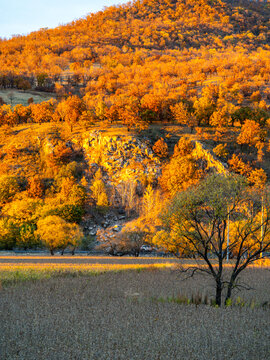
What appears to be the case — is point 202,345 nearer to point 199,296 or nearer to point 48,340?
point 48,340

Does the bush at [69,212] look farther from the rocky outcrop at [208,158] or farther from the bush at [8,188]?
the rocky outcrop at [208,158]

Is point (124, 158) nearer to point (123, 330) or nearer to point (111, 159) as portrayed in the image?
point (111, 159)

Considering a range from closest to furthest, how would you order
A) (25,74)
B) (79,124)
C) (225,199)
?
1. (225,199)
2. (79,124)
3. (25,74)

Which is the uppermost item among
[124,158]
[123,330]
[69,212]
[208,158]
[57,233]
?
[208,158]

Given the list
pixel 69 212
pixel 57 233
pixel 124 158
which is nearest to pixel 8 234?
pixel 69 212

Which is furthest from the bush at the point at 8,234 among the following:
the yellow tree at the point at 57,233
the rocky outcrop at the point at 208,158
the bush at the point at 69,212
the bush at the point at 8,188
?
the rocky outcrop at the point at 208,158

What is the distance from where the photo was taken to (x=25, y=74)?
192125 millimetres

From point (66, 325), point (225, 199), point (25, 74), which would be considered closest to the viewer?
point (66, 325)

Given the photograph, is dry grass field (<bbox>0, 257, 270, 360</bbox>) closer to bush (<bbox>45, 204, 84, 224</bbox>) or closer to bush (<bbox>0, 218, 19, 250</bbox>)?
bush (<bbox>0, 218, 19, 250</bbox>)

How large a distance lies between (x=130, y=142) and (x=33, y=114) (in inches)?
1837

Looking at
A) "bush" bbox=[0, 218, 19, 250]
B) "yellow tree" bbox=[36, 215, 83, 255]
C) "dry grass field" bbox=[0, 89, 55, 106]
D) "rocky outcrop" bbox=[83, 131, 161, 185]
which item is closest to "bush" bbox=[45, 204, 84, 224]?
"bush" bbox=[0, 218, 19, 250]

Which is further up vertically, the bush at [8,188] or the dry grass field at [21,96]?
the dry grass field at [21,96]

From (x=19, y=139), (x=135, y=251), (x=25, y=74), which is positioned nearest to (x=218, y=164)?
(x=135, y=251)

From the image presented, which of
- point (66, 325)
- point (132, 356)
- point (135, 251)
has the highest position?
point (132, 356)
